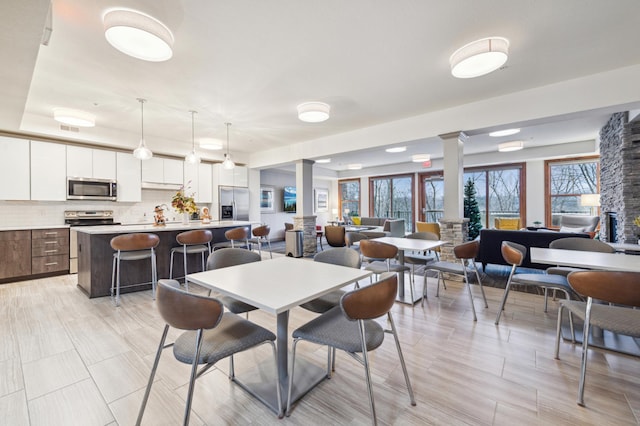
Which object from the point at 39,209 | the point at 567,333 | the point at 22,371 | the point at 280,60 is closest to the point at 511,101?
the point at 567,333

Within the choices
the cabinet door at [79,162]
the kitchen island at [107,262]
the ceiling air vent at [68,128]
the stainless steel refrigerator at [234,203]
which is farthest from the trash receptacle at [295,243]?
the ceiling air vent at [68,128]

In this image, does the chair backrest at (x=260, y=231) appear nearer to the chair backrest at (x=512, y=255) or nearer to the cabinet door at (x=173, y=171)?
the cabinet door at (x=173, y=171)

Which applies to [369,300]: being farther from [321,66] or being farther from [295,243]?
[295,243]

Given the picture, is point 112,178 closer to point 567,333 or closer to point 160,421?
point 160,421

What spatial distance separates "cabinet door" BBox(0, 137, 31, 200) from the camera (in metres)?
4.32

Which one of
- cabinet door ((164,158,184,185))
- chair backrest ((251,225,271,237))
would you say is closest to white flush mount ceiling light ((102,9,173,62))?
chair backrest ((251,225,271,237))

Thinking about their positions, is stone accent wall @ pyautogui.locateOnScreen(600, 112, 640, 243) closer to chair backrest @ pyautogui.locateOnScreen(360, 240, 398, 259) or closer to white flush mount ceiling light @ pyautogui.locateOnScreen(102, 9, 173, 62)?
chair backrest @ pyautogui.locateOnScreen(360, 240, 398, 259)

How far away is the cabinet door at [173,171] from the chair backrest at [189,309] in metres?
5.60

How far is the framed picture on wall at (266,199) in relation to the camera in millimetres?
8914

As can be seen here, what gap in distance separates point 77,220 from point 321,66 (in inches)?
211

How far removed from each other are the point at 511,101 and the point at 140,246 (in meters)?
5.41

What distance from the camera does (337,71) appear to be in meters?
3.15

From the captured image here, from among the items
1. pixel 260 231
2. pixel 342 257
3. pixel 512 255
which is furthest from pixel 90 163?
pixel 512 255

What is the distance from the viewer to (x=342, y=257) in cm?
235
